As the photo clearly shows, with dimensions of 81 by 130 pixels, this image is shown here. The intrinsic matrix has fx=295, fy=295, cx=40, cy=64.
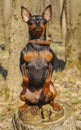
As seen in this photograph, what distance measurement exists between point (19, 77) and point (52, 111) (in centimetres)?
236

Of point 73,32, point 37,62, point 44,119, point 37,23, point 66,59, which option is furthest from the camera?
point 66,59

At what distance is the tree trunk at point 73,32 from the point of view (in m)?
7.23

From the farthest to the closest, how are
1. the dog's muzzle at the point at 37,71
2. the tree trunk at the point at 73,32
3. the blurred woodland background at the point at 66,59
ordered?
the tree trunk at the point at 73,32 → the blurred woodland background at the point at 66,59 → the dog's muzzle at the point at 37,71

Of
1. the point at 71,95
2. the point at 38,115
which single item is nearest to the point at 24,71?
the point at 38,115

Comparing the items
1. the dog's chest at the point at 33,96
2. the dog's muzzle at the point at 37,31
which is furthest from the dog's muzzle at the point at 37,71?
the dog's muzzle at the point at 37,31

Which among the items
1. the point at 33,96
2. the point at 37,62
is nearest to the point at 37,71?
the point at 37,62

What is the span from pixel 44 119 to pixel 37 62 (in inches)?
32.0

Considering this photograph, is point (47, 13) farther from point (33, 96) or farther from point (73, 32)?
point (73, 32)

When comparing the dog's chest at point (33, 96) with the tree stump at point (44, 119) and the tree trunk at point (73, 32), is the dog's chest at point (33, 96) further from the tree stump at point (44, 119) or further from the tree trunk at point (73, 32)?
the tree trunk at point (73, 32)

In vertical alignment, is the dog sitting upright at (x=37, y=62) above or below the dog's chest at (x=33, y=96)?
above

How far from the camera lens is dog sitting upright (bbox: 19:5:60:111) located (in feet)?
12.7

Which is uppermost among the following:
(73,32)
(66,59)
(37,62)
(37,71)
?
(37,62)

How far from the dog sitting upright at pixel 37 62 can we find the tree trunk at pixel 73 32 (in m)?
3.41

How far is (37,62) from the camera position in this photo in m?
3.91
